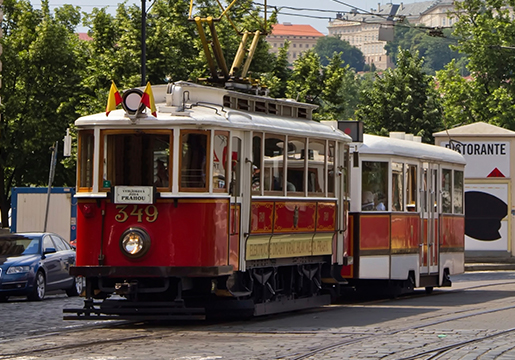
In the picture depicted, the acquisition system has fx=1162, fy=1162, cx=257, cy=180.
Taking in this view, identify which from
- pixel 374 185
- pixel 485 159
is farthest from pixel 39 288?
pixel 485 159

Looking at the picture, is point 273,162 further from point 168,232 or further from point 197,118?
point 168,232

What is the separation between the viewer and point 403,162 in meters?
19.7

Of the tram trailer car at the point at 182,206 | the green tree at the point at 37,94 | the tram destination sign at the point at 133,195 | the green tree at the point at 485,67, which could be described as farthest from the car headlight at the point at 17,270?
the green tree at the point at 485,67

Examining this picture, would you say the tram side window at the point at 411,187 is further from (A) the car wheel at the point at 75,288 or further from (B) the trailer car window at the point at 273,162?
(A) the car wheel at the point at 75,288

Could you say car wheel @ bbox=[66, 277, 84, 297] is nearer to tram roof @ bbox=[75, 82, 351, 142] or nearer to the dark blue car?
the dark blue car

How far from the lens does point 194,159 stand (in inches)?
550

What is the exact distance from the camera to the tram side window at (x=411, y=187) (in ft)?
65.0

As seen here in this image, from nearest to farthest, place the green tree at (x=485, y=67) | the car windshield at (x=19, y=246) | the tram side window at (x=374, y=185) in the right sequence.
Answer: the tram side window at (x=374, y=185), the car windshield at (x=19, y=246), the green tree at (x=485, y=67)

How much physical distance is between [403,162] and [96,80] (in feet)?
67.9

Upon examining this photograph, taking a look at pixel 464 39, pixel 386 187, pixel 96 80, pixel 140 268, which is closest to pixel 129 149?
pixel 140 268

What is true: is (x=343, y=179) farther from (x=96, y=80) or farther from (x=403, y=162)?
(x=96, y=80)

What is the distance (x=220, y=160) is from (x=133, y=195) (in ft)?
3.85

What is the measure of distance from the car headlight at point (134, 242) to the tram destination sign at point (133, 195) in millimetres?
344

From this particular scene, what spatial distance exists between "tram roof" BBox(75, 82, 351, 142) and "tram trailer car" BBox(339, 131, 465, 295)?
3.25 meters
